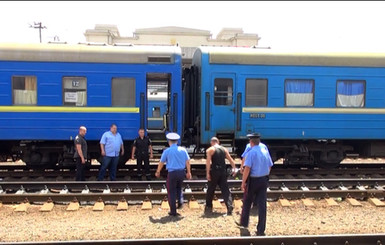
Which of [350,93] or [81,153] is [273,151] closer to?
[350,93]

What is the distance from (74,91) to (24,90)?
130cm

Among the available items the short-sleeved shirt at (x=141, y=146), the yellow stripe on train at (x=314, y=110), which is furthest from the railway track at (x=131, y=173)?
the yellow stripe on train at (x=314, y=110)

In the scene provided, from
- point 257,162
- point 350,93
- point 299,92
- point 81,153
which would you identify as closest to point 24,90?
point 81,153

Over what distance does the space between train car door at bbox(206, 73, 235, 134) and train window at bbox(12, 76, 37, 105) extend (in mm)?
4787

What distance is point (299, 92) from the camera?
10719mm

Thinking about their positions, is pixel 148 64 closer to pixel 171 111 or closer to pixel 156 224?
pixel 171 111

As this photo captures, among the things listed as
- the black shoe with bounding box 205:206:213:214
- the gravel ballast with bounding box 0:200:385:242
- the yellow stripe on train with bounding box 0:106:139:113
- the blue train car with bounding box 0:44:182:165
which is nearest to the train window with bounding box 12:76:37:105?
the blue train car with bounding box 0:44:182:165

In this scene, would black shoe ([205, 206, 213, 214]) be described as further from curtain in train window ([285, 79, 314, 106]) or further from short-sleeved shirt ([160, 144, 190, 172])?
curtain in train window ([285, 79, 314, 106])

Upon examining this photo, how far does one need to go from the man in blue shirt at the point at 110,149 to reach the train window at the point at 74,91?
1.23 metres

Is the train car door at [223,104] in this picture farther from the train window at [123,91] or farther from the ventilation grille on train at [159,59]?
the train window at [123,91]

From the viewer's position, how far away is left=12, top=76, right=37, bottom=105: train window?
390 inches

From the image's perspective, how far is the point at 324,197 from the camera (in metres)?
8.23

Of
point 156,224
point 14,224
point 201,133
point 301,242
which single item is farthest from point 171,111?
point 301,242

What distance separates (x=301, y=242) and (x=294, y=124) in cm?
576
